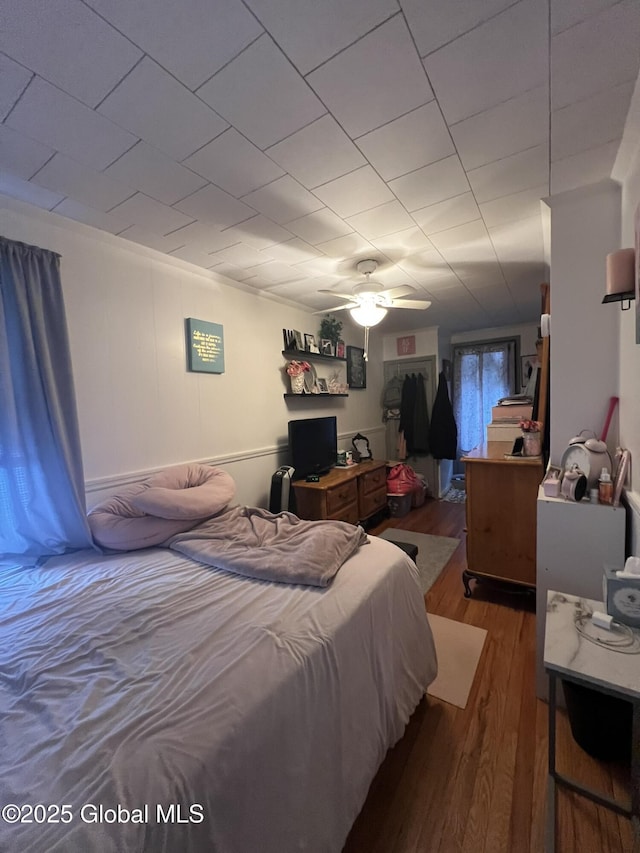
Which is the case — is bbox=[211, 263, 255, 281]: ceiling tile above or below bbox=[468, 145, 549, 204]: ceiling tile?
above

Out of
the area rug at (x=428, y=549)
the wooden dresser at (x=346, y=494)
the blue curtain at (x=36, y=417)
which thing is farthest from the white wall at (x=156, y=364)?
the area rug at (x=428, y=549)

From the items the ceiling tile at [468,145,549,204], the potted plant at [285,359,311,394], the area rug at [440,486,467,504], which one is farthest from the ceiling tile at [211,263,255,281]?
the area rug at [440,486,467,504]

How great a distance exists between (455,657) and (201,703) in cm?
160

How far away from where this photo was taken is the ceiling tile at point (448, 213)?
1830 mm

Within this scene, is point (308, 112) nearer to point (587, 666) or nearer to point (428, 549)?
point (587, 666)

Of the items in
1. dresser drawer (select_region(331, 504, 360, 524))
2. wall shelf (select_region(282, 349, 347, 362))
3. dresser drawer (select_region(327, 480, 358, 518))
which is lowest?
dresser drawer (select_region(331, 504, 360, 524))

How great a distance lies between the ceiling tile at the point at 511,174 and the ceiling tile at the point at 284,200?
2.63 ft

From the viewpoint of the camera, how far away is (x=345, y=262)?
102 inches

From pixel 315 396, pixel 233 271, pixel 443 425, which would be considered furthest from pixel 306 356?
→ pixel 443 425

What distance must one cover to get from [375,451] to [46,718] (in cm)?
445

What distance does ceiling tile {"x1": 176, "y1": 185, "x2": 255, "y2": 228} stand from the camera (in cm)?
170

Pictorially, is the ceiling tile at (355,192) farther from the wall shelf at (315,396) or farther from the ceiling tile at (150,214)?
the wall shelf at (315,396)

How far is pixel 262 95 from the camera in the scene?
3.81 feet

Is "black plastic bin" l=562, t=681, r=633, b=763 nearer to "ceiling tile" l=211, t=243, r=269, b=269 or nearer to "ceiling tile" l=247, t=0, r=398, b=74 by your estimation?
"ceiling tile" l=247, t=0, r=398, b=74
